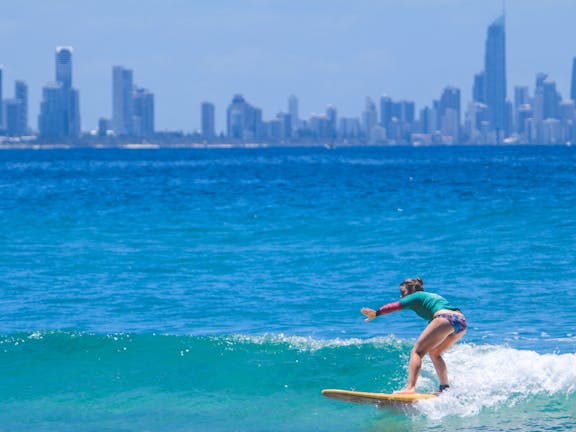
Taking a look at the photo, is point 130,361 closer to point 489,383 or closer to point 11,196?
point 489,383

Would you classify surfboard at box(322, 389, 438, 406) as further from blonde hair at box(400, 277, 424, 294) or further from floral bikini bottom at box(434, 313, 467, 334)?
blonde hair at box(400, 277, 424, 294)

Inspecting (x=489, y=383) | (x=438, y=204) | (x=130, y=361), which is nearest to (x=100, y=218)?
(x=438, y=204)

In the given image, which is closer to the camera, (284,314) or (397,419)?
(397,419)

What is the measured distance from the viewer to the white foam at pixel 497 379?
13.2m

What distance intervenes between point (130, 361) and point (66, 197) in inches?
1459

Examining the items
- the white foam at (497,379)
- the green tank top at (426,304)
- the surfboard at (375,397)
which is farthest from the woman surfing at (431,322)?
the white foam at (497,379)

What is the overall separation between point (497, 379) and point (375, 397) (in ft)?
6.61

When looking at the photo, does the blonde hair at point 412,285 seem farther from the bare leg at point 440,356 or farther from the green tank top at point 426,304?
the bare leg at point 440,356

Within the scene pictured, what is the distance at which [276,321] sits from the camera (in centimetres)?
1841

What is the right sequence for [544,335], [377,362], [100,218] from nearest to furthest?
[377,362] → [544,335] → [100,218]

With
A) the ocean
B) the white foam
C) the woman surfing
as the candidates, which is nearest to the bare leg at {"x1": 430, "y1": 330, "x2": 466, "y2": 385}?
the woman surfing

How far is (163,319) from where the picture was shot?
18812 mm

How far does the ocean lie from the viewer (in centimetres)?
1373

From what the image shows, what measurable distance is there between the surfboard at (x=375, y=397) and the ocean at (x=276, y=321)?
11 centimetres
